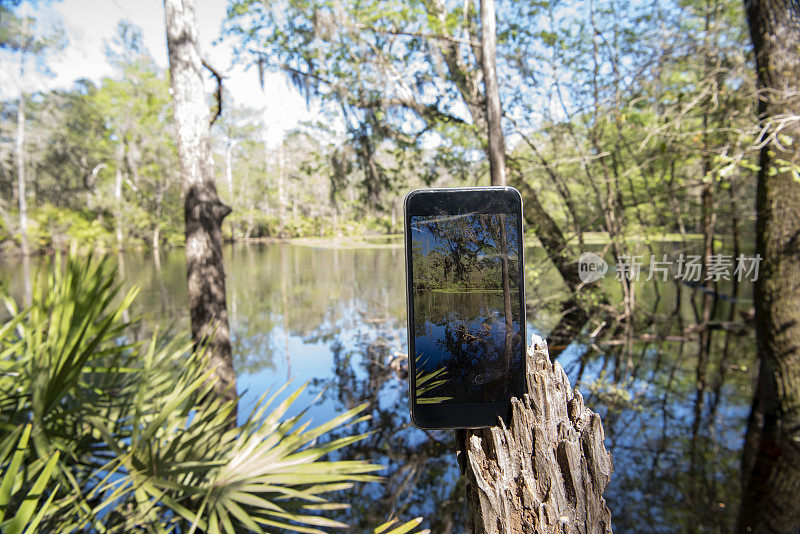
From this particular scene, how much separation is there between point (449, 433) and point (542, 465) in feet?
14.9

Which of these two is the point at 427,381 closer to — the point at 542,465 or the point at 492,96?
the point at 542,465

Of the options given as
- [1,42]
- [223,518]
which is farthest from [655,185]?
[1,42]

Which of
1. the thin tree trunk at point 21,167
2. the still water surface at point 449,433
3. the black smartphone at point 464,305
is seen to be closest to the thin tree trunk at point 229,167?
the thin tree trunk at point 21,167

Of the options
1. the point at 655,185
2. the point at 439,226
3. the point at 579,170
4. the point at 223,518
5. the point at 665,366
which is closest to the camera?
the point at 439,226

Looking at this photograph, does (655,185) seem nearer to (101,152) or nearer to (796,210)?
(796,210)

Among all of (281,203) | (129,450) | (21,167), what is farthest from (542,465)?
(21,167)

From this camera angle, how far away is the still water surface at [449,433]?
144 inches

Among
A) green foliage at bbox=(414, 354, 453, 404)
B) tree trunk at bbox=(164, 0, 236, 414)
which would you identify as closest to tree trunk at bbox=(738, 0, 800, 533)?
green foliage at bbox=(414, 354, 453, 404)

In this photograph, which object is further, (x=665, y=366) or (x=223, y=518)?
(x=665, y=366)

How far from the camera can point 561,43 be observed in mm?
6602

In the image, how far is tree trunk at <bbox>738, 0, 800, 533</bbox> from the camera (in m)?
3.47

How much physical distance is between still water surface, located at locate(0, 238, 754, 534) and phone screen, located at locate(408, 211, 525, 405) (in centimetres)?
14

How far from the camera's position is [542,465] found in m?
0.68

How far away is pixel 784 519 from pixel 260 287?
1143cm
